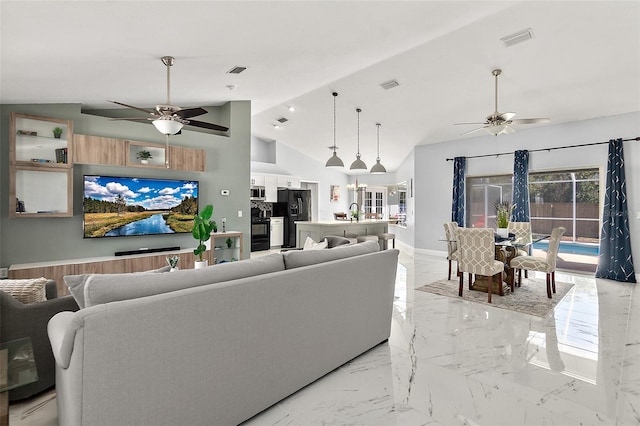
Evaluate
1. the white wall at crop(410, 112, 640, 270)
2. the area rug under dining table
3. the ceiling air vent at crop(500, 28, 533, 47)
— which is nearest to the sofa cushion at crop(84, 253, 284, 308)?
the area rug under dining table

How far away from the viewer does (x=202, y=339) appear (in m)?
1.61

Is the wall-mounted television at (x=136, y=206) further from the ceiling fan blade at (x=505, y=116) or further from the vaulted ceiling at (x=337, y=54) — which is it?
the ceiling fan blade at (x=505, y=116)

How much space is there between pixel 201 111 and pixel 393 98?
3442 mm

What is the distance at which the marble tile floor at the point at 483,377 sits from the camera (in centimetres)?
192

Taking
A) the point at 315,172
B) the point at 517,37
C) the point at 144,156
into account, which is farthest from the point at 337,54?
the point at 315,172

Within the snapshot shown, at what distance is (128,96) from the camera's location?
15.6 ft

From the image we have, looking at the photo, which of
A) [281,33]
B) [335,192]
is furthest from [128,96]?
[335,192]

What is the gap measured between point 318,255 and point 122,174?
407 centimetres

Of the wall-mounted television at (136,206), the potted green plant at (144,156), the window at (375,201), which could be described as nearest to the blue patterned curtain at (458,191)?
the window at (375,201)

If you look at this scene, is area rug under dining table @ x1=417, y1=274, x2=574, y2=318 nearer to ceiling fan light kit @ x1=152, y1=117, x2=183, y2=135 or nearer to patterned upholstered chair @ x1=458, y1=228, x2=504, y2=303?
patterned upholstered chair @ x1=458, y1=228, x2=504, y2=303

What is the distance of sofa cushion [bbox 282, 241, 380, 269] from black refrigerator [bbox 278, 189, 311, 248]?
21.0ft

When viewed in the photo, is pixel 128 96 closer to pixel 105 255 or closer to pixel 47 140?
pixel 47 140

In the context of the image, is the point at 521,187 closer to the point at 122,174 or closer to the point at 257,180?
the point at 257,180

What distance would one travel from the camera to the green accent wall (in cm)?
419
